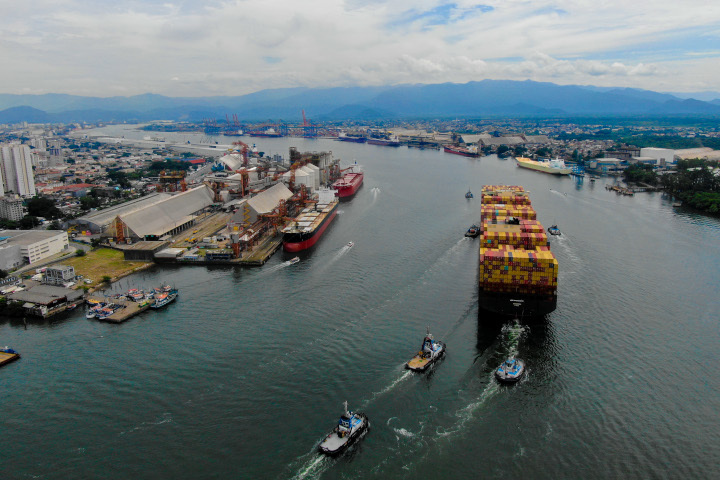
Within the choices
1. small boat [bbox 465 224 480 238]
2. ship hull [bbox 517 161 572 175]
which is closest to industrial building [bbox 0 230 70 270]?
small boat [bbox 465 224 480 238]

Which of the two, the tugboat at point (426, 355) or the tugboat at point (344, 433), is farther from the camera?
the tugboat at point (426, 355)

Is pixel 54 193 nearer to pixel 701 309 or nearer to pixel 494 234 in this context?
pixel 494 234

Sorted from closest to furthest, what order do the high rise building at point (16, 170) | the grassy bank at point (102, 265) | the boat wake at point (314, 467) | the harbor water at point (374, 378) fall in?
the boat wake at point (314, 467)
the harbor water at point (374, 378)
the grassy bank at point (102, 265)
the high rise building at point (16, 170)

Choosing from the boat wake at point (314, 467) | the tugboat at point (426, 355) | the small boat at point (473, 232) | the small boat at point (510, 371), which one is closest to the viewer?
the boat wake at point (314, 467)

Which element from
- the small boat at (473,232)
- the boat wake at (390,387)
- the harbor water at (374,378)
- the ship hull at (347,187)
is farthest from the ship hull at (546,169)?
the boat wake at (390,387)

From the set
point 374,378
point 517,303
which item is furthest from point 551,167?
point 374,378

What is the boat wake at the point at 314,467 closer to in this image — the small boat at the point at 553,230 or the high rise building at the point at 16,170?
the small boat at the point at 553,230

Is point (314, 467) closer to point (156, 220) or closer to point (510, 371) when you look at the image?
point (510, 371)
